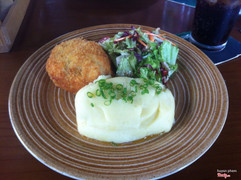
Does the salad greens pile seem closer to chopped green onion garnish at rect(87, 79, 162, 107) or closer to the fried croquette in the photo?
the fried croquette

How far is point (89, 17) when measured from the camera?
2.78 meters

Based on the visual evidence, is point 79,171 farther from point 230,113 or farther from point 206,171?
point 230,113

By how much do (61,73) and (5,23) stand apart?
39.7 inches

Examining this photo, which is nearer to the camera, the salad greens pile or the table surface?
the table surface

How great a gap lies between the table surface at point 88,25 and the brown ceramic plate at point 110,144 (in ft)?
0.50

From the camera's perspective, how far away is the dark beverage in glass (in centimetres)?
192

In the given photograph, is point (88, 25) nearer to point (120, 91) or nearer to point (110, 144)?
point (120, 91)

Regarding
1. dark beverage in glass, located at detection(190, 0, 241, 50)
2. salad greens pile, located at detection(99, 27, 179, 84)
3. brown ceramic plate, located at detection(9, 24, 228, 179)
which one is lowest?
brown ceramic plate, located at detection(9, 24, 228, 179)

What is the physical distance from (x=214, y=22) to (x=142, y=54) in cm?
80

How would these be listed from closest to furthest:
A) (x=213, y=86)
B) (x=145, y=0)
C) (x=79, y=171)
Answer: (x=79, y=171) < (x=213, y=86) < (x=145, y=0)

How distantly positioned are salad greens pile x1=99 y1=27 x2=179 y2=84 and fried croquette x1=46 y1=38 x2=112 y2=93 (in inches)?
9.2

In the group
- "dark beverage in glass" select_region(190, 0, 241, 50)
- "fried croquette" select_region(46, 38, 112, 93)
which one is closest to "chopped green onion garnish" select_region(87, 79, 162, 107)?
"fried croquette" select_region(46, 38, 112, 93)

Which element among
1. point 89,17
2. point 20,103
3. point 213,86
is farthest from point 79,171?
point 89,17

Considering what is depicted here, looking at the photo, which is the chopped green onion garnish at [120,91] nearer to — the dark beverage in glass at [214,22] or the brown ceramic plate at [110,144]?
the brown ceramic plate at [110,144]
